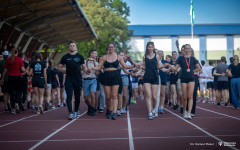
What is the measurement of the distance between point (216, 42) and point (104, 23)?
3342 centimetres

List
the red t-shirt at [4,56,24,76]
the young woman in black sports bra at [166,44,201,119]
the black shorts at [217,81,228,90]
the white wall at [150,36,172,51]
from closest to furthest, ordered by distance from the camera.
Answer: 1. the young woman in black sports bra at [166,44,201,119]
2. the red t-shirt at [4,56,24,76]
3. the black shorts at [217,81,228,90]
4. the white wall at [150,36,172,51]

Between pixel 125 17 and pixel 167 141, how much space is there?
42.2 m

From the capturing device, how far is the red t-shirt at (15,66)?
11.1 meters

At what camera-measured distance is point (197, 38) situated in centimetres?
6469

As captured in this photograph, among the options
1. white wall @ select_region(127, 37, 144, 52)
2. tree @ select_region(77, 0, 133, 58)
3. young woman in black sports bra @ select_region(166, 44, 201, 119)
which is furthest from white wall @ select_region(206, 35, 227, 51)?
young woman in black sports bra @ select_region(166, 44, 201, 119)

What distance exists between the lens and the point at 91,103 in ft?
35.1

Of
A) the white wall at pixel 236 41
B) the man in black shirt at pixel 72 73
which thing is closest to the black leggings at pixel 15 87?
the man in black shirt at pixel 72 73

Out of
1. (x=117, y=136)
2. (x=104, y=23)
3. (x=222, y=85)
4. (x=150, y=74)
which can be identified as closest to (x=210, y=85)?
(x=222, y=85)

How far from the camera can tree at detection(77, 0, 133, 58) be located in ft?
132

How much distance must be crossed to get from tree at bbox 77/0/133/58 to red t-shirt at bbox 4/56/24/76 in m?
29.0

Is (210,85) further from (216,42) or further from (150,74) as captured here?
(216,42)

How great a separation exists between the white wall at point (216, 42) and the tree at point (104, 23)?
84.8 feet

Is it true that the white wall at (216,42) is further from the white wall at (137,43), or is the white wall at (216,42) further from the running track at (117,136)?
the running track at (117,136)

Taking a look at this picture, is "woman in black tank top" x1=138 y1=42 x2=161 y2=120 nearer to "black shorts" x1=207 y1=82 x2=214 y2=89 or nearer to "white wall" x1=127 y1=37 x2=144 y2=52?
"black shorts" x1=207 y1=82 x2=214 y2=89
